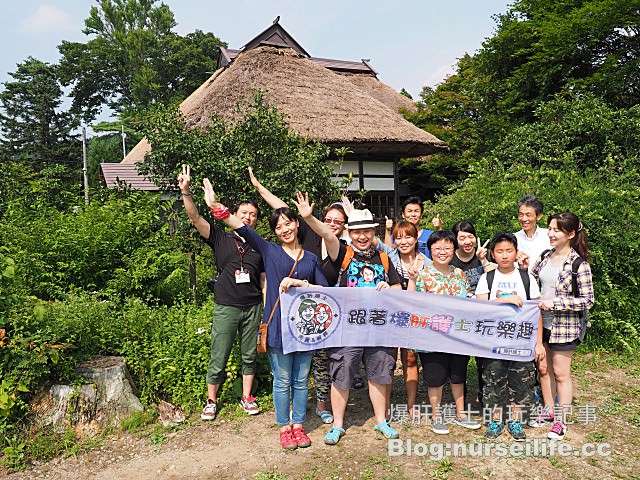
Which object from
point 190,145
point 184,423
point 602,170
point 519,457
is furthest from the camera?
point 602,170

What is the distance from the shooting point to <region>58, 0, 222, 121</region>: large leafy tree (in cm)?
3556

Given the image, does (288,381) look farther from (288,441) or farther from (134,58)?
(134,58)

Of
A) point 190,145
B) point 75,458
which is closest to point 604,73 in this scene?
point 190,145

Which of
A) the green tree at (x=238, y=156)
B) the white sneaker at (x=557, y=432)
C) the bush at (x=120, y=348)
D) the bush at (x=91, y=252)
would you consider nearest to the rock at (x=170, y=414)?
the bush at (x=120, y=348)

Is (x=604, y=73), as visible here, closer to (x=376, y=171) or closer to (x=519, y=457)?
(x=376, y=171)

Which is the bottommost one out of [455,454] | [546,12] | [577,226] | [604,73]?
[455,454]

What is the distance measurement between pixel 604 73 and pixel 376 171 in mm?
6661

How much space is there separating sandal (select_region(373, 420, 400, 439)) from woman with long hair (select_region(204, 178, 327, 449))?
596 mm

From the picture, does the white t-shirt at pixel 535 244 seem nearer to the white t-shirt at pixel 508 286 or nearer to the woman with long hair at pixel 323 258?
the white t-shirt at pixel 508 286

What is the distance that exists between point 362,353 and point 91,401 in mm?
2268

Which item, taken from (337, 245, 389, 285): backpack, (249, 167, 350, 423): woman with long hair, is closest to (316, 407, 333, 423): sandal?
(249, 167, 350, 423): woman with long hair

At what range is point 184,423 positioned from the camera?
395 centimetres

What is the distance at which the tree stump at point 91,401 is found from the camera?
367 cm

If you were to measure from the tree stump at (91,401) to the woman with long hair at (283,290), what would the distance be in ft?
4.44
